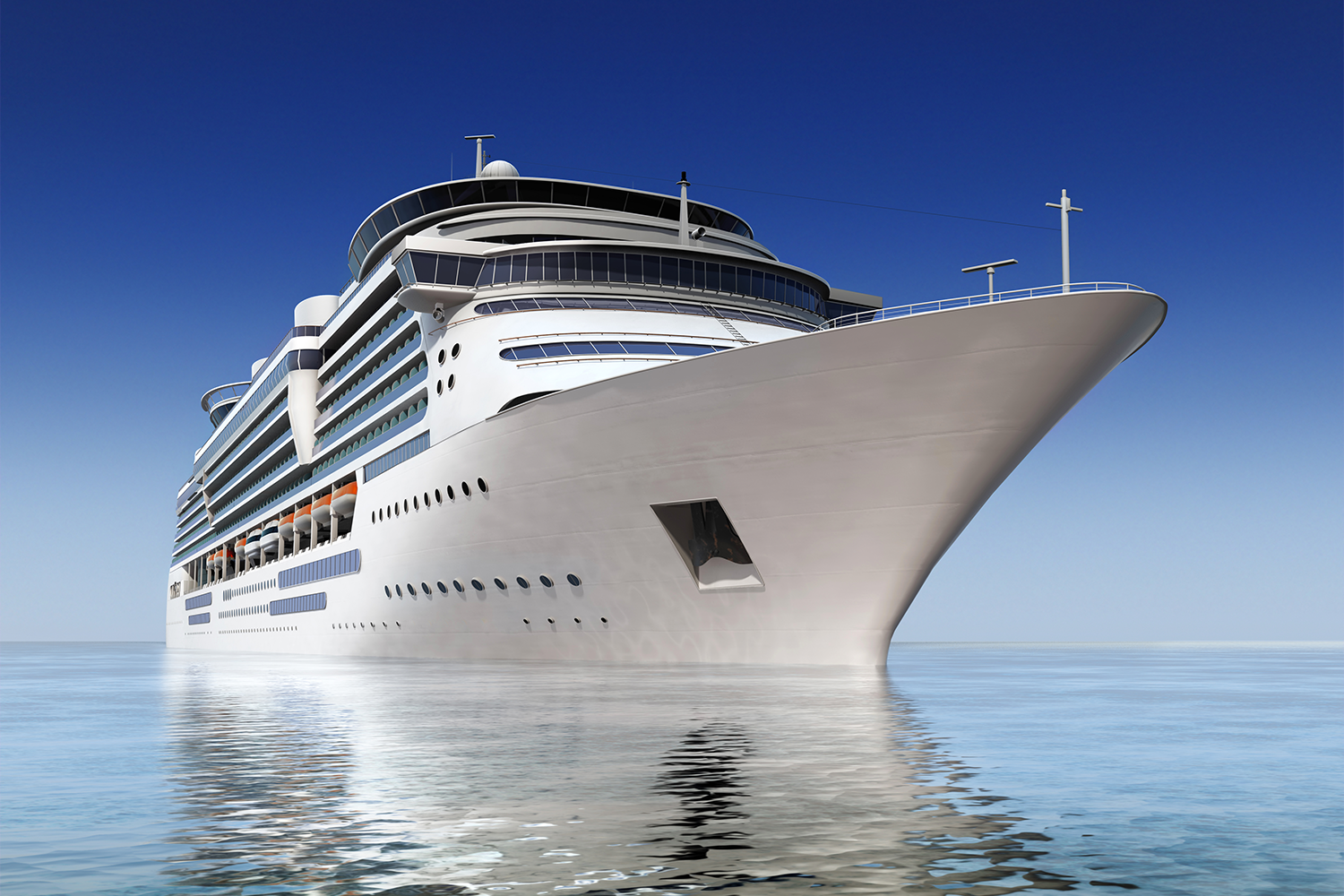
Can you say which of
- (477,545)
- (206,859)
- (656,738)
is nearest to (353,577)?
(477,545)

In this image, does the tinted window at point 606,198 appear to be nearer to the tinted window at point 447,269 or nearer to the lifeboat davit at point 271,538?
the tinted window at point 447,269

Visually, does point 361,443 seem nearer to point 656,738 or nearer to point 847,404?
point 847,404

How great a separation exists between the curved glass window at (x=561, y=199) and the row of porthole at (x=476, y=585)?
13.0 m

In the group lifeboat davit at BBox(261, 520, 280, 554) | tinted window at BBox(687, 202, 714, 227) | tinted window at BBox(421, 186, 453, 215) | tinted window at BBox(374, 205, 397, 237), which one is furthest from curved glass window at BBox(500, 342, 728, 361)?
lifeboat davit at BBox(261, 520, 280, 554)

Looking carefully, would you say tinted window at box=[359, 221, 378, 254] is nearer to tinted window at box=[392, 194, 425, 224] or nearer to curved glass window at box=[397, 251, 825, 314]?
tinted window at box=[392, 194, 425, 224]

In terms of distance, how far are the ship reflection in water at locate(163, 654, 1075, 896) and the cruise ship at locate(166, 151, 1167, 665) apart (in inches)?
257

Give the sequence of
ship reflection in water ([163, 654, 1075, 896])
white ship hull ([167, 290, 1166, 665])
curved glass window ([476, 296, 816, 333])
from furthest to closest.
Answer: curved glass window ([476, 296, 816, 333]) → white ship hull ([167, 290, 1166, 665]) → ship reflection in water ([163, 654, 1075, 896])

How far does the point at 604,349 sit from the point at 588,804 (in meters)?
19.4

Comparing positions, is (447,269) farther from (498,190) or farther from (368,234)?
(368,234)

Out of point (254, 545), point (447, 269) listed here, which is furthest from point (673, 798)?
point (254, 545)

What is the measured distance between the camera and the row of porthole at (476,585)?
24.2 metres

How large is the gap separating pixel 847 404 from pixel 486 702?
8.26 m

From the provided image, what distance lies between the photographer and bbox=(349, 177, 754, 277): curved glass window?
3647cm

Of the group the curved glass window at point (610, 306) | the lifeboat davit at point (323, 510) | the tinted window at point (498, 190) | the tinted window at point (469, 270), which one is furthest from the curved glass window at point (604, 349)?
the lifeboat davit at point (323, 510)
